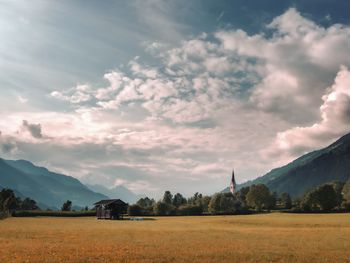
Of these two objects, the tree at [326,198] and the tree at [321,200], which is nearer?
the tree at [326,198]

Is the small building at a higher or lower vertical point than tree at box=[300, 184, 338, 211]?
lower

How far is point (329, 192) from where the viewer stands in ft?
593

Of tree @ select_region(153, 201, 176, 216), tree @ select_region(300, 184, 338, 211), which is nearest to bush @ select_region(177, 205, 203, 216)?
tree @ select_region(153, 201, 176, 216)

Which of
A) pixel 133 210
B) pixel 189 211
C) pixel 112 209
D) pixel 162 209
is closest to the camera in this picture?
pixel 112 209

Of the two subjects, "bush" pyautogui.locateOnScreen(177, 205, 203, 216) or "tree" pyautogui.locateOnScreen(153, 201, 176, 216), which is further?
"bush" pyautogui.locateOnScreen(177, 205, 203, 216)

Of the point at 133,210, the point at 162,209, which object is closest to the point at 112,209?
the point at 133,210

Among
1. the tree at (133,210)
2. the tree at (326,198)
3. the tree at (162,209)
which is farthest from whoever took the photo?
the tree at (326,198)

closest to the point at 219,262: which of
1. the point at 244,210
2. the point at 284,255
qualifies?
the point at 284,255

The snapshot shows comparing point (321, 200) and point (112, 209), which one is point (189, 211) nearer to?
point (112, 209)

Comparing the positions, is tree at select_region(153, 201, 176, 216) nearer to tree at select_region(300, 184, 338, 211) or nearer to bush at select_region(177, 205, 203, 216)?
bush at select_region(177, 205, 203, 216)

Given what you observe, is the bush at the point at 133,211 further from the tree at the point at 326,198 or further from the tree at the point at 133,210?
the tree at the point at 326,198

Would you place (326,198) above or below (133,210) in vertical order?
above

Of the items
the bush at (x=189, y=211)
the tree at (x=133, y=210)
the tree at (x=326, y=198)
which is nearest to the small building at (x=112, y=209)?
the tree at (x=133, y=210)

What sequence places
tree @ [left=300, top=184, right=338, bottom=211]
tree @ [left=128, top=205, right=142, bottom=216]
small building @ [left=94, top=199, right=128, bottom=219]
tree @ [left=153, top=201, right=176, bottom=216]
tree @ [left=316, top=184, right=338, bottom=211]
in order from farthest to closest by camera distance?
tree @ [left=300, top=184, right=338, bottom=211], tree @ [left=316, top=184, right=338, bottom=211], tree @ [left=153, top=201, right=176, bottom=216], tree @ [left=128, top=205, right=142, bottom=216], small building @ [left=94, top=199, right=128, bottom=219]
